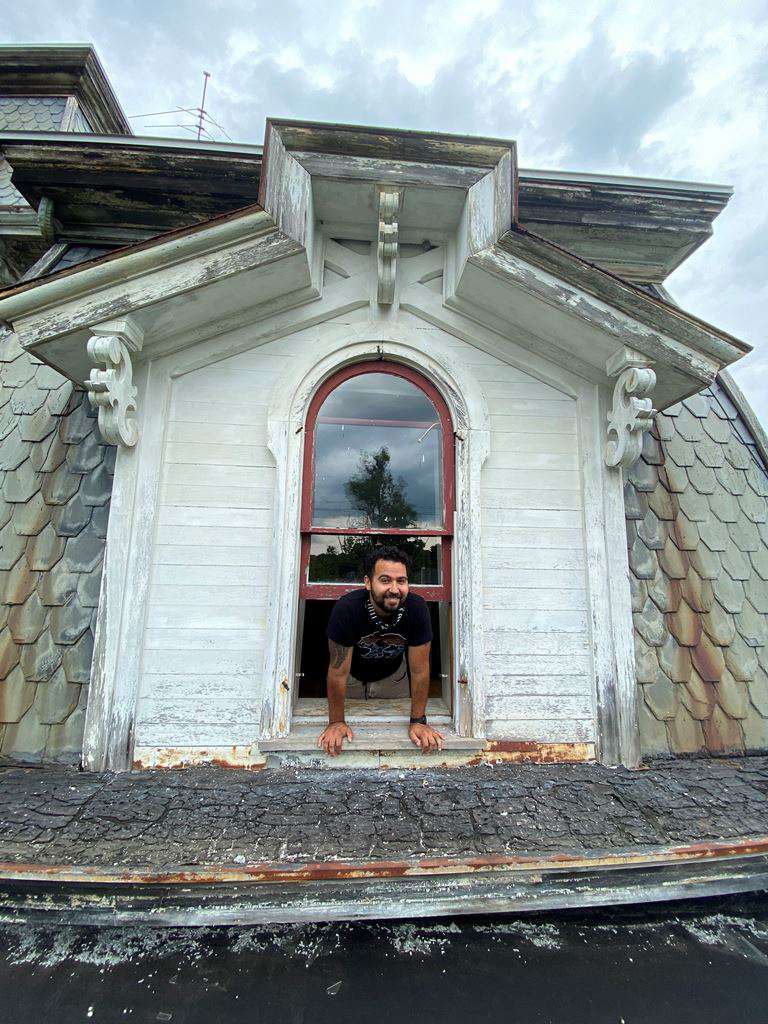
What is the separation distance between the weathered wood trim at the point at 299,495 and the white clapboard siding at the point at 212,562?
78 millimetres

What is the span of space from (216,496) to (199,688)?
106 centimetres

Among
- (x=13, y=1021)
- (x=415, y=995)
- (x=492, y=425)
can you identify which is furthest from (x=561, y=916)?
(x=492, y=425)

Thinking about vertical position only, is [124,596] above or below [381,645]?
above

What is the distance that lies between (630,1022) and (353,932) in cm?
93

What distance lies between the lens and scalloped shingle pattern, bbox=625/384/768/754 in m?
2.90

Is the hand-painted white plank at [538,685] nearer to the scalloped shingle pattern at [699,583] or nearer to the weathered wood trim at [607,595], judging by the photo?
the weathered wood trim at [607,595]

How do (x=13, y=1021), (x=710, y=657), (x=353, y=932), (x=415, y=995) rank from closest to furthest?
(x=13, y=1021) → (x=415, y=995) → (x=353, y=932) → (x=710, y=657)

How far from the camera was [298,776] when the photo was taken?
2539mm

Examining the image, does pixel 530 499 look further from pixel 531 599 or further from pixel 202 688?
pixel 202 688

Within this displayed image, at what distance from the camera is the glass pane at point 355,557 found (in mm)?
2986

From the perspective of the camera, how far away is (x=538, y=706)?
278 cm

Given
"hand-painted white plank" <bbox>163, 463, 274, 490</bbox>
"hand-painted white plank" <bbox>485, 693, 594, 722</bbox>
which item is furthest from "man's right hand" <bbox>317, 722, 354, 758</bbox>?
"hand-painted white plank" <bbox>163, 463, 274, 490</bbox>

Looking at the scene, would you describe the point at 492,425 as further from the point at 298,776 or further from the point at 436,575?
the point at 298,776

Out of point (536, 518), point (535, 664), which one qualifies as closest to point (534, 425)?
point (536, 518)
